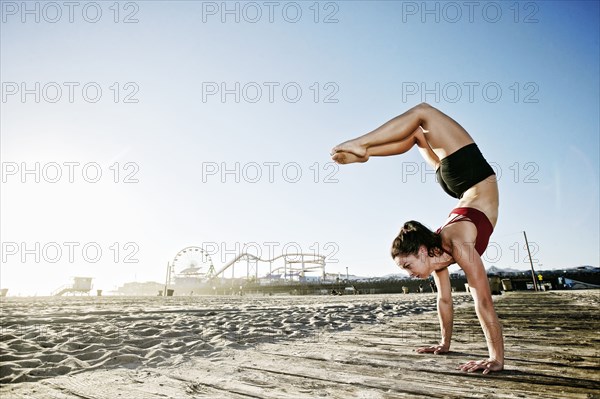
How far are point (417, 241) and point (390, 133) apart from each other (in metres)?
0.79

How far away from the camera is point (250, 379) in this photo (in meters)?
1.71

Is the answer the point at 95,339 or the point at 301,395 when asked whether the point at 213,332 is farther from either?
the point at 301,395

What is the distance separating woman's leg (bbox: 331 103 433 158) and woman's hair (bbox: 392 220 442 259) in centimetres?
64

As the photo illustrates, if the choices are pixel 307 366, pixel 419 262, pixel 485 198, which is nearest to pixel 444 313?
pixel 419 262

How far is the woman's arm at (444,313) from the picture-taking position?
217cm

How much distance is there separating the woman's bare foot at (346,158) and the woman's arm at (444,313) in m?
1.08

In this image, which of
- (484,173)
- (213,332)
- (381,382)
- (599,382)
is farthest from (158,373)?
(484,173)

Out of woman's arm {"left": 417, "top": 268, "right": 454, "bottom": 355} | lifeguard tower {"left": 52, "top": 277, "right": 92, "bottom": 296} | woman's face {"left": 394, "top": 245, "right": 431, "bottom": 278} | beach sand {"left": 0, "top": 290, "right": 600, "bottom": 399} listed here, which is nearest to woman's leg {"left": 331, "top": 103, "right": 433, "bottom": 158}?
woman's face {"left": 394, "top": 245, "right": 431, "bottom": 278}

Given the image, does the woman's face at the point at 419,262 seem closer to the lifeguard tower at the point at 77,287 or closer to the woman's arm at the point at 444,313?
the woman's arm at the point at 444,313

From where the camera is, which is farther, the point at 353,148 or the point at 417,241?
the point at 353,148

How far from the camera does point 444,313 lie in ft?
7.59

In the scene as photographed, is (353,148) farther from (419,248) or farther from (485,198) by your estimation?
(485,198)

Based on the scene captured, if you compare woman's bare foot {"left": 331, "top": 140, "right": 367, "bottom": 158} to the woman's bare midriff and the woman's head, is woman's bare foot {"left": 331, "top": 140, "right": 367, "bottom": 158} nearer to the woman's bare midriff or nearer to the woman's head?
the woman's head

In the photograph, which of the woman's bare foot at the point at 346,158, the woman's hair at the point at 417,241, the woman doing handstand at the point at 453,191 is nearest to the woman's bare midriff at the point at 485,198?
the woman doing handstand at the point at 453,191
